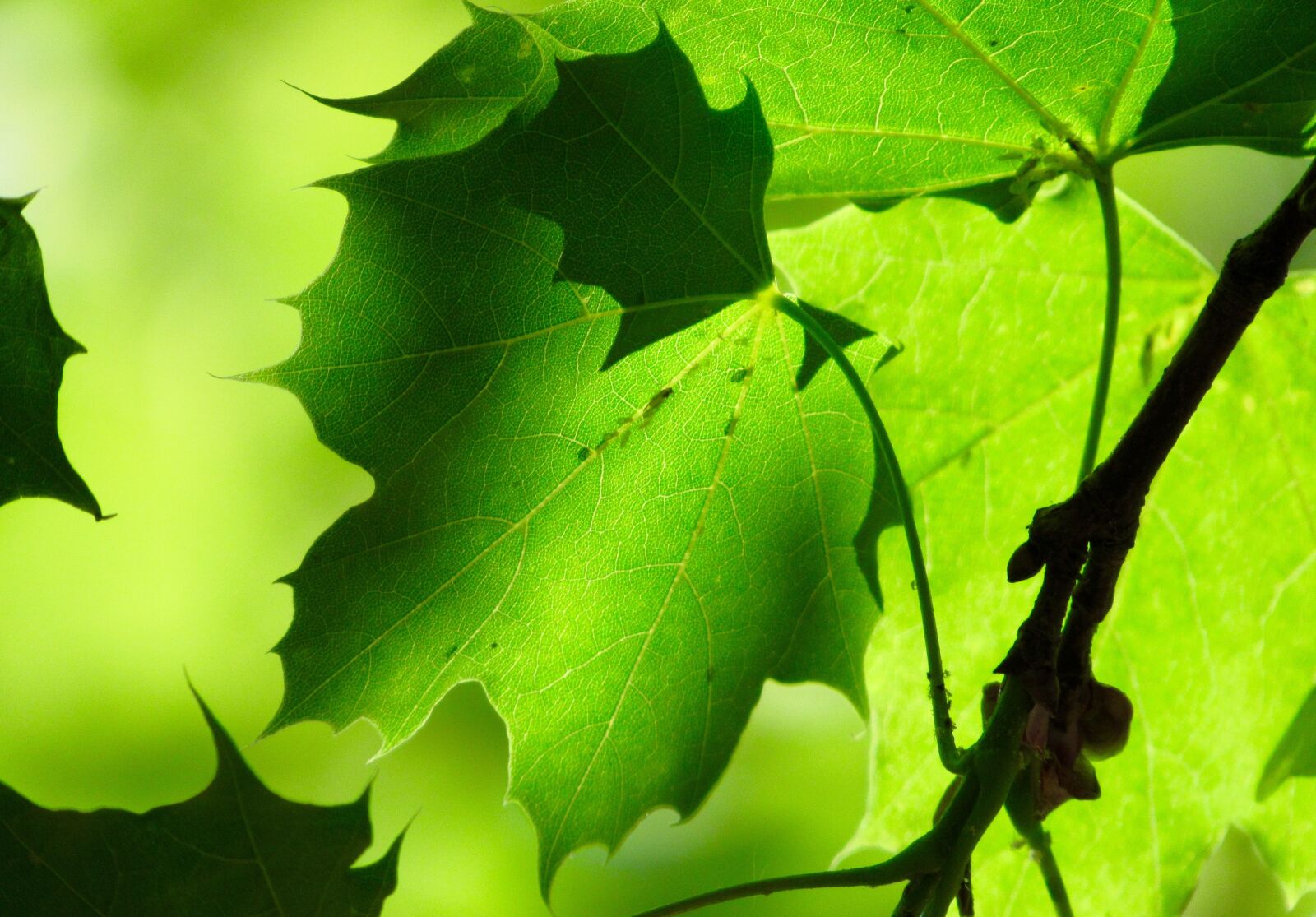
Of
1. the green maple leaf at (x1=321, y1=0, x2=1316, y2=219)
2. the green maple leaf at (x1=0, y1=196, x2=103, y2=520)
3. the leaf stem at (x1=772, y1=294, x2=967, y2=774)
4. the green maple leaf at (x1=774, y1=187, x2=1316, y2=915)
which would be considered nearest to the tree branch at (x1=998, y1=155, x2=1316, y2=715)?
the leaf stem at (x1=772, y1=294, x2=967, y2=774)

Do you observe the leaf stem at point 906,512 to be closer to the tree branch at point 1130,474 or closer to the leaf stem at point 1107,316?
the tree branch at point 1130,474

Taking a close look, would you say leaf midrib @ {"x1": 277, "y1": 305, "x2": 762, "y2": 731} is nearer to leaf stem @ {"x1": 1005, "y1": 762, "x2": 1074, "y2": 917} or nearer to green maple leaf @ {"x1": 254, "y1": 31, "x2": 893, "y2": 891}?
green maple leaf @ {"x1": 254, "y1": 31, "x2": 893, "y2": 891}

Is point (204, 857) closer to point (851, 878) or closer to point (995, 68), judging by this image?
point (851, 878)

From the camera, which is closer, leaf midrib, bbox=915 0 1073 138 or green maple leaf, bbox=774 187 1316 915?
leaf midrib, bbox=915 0 1073 138

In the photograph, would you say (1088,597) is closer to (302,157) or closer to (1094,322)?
(1094,322)

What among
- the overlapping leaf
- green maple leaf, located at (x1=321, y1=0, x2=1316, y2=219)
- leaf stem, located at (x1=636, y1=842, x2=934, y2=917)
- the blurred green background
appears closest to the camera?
leaf stem, located at (x1=636, y1=842, x2=934, y2=917)

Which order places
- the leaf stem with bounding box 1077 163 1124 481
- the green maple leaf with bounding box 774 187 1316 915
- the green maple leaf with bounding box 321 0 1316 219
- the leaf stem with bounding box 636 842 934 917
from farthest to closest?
the green maple leaf with bounding box 774 187 1316 915
the leaf stem with bounding box 1077 163 1124 481
the green maple leaf with bounding box 321 0 1316 219
the leaf stem with bounding box 636 842 934 917

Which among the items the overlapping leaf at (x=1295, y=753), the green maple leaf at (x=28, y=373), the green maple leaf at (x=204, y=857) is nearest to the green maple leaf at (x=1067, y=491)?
the overlapping leaf at (x=1295, y=753)
